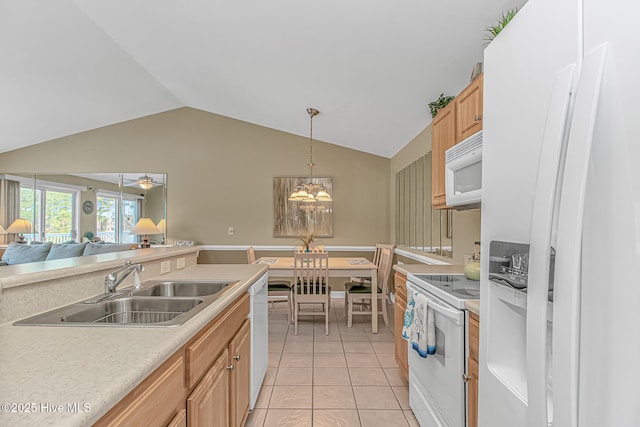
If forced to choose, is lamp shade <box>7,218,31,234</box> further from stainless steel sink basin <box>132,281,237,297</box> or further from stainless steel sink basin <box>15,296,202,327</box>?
stainless steel sink basin <box>15,296,202,327</box>

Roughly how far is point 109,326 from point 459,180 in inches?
69.8

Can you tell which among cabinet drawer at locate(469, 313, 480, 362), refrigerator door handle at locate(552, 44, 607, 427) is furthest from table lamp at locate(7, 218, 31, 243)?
refrigerator door handle at locate(552, 44, 607, 427)

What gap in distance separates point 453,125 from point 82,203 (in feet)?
19.9

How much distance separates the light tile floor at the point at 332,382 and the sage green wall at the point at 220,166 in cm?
220

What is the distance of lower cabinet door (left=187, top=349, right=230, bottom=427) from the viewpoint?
121cm

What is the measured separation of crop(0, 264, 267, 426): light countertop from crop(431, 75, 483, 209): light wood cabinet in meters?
1.64

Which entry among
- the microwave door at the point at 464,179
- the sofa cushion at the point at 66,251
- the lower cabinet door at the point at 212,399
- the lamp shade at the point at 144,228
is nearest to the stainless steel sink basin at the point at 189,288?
the lower cabinet door at the point at 212,399

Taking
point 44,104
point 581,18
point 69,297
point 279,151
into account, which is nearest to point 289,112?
point 279,151

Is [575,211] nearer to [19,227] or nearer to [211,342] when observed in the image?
[211,342]

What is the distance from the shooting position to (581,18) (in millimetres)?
712

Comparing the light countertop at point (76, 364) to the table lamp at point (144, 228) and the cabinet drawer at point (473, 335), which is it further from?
the table lamp at point (144, 228)

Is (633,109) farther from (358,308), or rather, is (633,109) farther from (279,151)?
(279,151)

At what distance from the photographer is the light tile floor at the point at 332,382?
226 cm

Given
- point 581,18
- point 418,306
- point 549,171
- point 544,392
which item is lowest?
point 418,306
